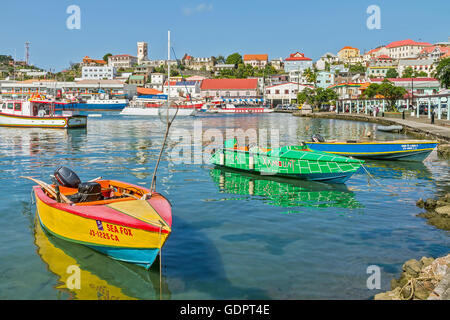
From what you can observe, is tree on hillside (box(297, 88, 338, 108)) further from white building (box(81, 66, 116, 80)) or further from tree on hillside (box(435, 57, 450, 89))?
white building (box(81, 66, 116, 80))

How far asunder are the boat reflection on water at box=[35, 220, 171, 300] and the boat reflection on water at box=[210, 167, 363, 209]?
6.66 metres

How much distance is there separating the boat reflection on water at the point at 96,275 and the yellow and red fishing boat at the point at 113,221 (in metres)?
0.21

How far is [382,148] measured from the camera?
22547 millimetres

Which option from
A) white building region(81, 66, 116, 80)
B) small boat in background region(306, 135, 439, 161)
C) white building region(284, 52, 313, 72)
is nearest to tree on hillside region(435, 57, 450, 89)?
small boat in background region(306, 135, 439, 161)

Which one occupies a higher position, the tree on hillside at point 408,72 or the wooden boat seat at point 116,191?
the tree on hillside at point 408,72

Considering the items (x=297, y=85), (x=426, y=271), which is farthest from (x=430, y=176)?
(x=297, y=85)

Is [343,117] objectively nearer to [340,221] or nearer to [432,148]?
[432,148]

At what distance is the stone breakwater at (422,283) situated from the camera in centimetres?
667

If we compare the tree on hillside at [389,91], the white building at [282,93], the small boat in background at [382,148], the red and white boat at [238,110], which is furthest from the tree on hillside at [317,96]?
the small boat in background at [382,148]

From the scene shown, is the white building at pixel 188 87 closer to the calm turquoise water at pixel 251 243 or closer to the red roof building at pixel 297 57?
the red roof building at pixel 297 57

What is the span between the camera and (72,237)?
958 cm

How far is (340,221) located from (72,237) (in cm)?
731

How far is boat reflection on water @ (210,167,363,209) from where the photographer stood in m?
14.2

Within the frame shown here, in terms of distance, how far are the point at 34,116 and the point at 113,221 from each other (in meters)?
41.1
